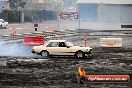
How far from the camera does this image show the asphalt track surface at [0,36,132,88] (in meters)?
18.3

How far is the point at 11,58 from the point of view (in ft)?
92.7

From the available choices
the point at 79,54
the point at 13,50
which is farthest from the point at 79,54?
the point at 13,50

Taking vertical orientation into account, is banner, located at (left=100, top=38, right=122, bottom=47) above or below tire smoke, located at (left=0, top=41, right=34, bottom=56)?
above

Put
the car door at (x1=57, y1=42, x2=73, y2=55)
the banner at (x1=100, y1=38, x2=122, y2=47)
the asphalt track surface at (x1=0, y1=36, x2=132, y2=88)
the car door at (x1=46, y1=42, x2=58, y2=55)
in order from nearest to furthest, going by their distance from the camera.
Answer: the asphalt track surface at (x1=0, y1=36, x2=132, y2=88) < the car door at (x1=57, y1=42, x2=73, y2=55) < the car door at (x1=46, y1=42, x2=58, y2=55) < the banner at (x1=100, y1=38, x2=122, y2=47)

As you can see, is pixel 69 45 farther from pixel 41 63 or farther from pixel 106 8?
Answer: pixel 106 8

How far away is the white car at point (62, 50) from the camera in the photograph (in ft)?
92.5

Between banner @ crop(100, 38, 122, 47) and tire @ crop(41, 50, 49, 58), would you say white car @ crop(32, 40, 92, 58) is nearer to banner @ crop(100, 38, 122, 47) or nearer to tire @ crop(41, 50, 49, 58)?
tire @ crop(41, 50, 49, 58)

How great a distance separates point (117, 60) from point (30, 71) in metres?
7.86

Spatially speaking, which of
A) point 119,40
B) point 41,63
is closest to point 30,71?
point 41,63

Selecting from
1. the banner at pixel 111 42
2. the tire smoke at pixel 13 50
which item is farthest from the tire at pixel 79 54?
the banner at pixel 111 42

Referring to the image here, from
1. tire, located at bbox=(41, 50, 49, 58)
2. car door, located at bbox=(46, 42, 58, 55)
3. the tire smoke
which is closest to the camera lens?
car door, located at bbox=(46, 42, 58, 55)

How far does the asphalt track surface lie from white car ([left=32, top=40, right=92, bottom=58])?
445 mm

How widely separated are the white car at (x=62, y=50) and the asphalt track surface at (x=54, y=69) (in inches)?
17.5

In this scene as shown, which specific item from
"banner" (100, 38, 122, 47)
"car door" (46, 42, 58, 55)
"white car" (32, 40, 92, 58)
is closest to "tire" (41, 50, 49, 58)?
"white car" (32, 40, 92, 58)
